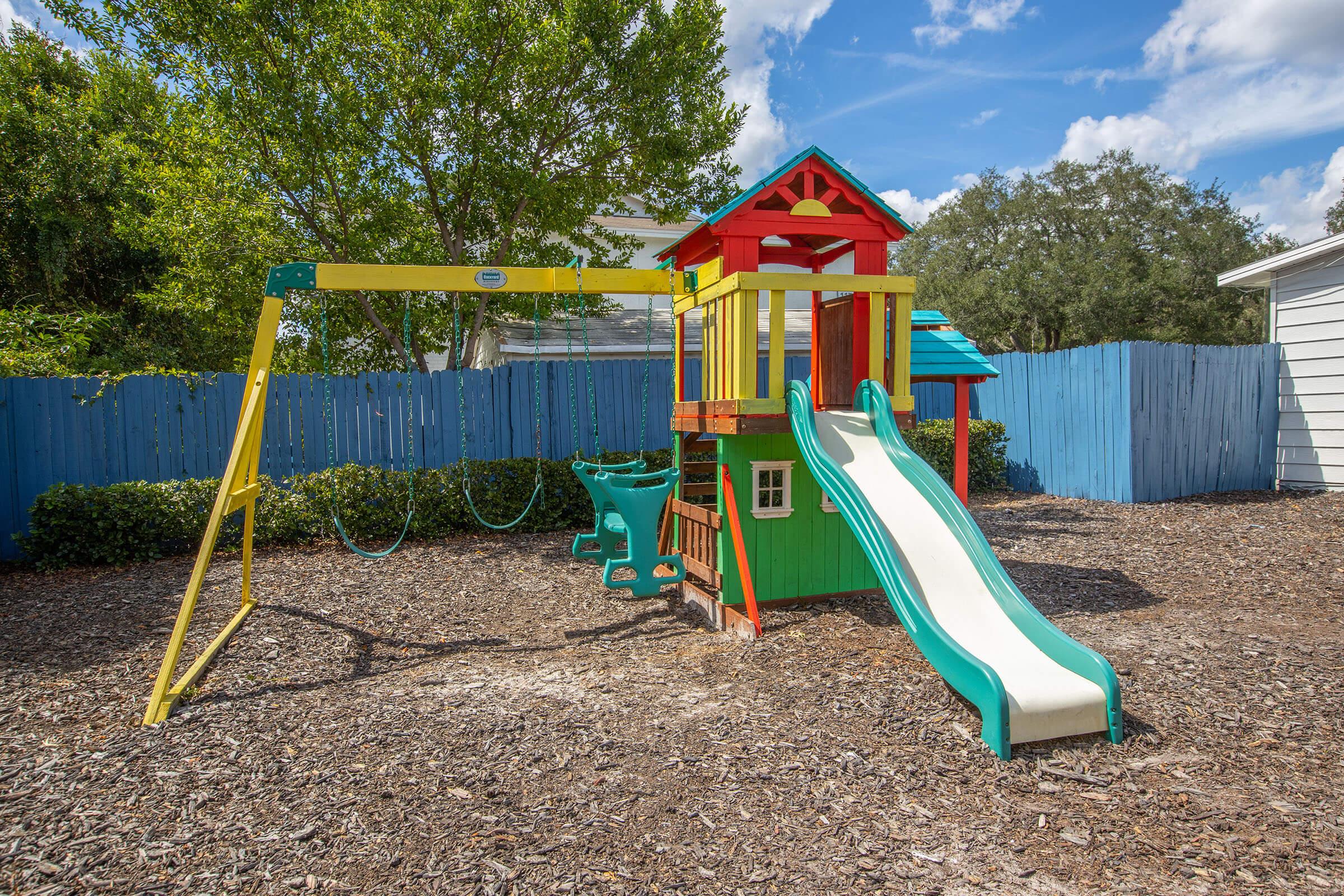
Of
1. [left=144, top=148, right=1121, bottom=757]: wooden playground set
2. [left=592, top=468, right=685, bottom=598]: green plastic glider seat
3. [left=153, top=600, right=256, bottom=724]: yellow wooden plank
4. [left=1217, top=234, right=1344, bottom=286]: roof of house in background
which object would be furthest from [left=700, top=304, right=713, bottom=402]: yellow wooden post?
[left=1217, top=234, right=1344, bottom=286]: roof of house in background

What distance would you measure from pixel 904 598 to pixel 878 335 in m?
2.21

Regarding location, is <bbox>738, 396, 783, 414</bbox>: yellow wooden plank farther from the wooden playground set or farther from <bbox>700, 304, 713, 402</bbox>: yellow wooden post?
<bbox>700, 304, 713, 402</bbox>: yellow wooden post

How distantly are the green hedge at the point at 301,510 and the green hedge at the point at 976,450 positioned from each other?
13.0ft

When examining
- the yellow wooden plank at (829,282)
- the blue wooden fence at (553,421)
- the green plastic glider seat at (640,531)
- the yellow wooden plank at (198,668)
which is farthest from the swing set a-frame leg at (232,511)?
the yellow wooden plank at (829,282)

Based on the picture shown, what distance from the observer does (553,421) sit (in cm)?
1020

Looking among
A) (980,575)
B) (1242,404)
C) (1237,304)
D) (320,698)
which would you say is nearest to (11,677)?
(320,698)

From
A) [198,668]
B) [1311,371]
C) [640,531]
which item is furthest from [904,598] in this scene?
→ [1311,371]

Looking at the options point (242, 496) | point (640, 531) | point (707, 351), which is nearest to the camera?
point (242, 496)

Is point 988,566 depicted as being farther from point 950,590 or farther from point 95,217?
point 95,217

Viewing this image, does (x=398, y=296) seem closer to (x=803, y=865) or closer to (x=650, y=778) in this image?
(x=650, y=778)

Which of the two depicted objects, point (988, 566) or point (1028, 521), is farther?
point (1028, 521)

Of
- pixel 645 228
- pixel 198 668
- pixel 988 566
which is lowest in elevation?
pixel 198 668

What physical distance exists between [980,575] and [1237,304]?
31265mm

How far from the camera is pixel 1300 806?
284 cm
